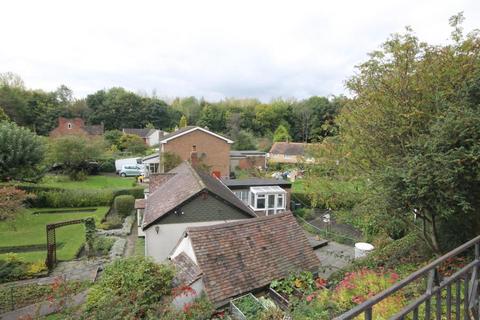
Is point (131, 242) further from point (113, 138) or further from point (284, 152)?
point (113, 138)

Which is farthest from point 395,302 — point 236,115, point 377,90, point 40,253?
point 236,115


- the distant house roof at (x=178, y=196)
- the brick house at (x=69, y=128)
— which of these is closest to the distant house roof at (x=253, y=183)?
the distant house roof at (x=178, y=196)

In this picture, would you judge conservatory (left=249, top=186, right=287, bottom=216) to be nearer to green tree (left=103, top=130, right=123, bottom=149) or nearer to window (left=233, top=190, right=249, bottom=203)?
window (left=233, top=190, right=249, bottom=203)

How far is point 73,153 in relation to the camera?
34875 mm

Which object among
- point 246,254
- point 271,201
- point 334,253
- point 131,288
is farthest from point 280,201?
point 131,288

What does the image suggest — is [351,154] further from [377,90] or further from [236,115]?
[236,115]

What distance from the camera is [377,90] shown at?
10102 mm

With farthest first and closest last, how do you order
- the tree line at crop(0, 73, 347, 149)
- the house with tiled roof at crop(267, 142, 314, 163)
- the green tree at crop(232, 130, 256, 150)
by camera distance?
1. the tree line at crop(0, 73, 347, 149)
2. the green tree at crop(232, 130, 256, 150)
3. the house with tiled roof at crop(267, 142, 314, 163)

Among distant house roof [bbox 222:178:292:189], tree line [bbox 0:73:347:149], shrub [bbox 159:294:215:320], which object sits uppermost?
tree line [bbox 0:73:347:149]

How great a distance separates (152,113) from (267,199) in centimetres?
6225

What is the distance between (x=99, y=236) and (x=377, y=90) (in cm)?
1804

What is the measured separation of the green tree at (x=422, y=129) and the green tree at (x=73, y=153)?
33.4 m

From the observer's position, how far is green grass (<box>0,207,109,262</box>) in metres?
16.1

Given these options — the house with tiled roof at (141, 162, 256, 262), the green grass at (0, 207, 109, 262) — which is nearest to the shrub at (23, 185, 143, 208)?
the green grass at (0, 207, 109, 262)
